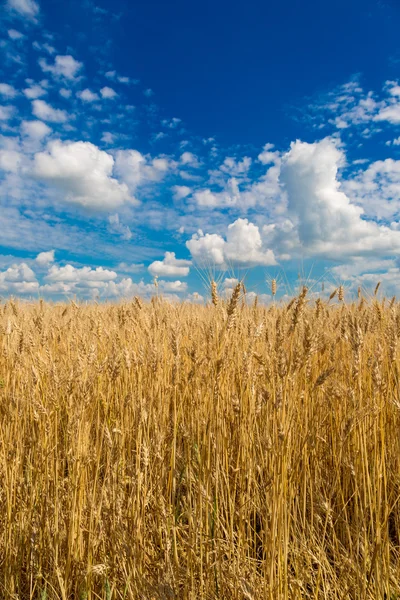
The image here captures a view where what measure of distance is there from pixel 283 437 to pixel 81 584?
101cm

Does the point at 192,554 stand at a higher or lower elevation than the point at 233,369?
lower

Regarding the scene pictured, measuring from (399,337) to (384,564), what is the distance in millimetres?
1126

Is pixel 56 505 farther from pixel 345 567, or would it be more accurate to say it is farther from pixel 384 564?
pixel 384 564

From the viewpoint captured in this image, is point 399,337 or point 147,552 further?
point 399,337

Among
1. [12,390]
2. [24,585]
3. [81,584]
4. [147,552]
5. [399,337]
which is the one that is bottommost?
[24,585]

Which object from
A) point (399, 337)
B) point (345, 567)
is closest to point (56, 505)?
point (345, 567)

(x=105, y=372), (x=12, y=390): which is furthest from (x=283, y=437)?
(x=12, y=390)

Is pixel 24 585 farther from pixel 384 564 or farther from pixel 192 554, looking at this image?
pixel 384 564

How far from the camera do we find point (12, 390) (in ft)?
9.07

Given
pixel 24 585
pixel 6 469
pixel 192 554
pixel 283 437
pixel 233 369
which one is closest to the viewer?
pixel 283 437

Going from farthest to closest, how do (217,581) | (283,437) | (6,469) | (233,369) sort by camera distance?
(233,369), (6,469), (217,581), (283,437)

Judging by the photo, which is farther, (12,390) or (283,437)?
(12,390)

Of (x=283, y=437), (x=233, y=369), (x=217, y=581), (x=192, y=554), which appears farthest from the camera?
(x=233, y=369)

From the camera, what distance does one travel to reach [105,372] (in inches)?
112
